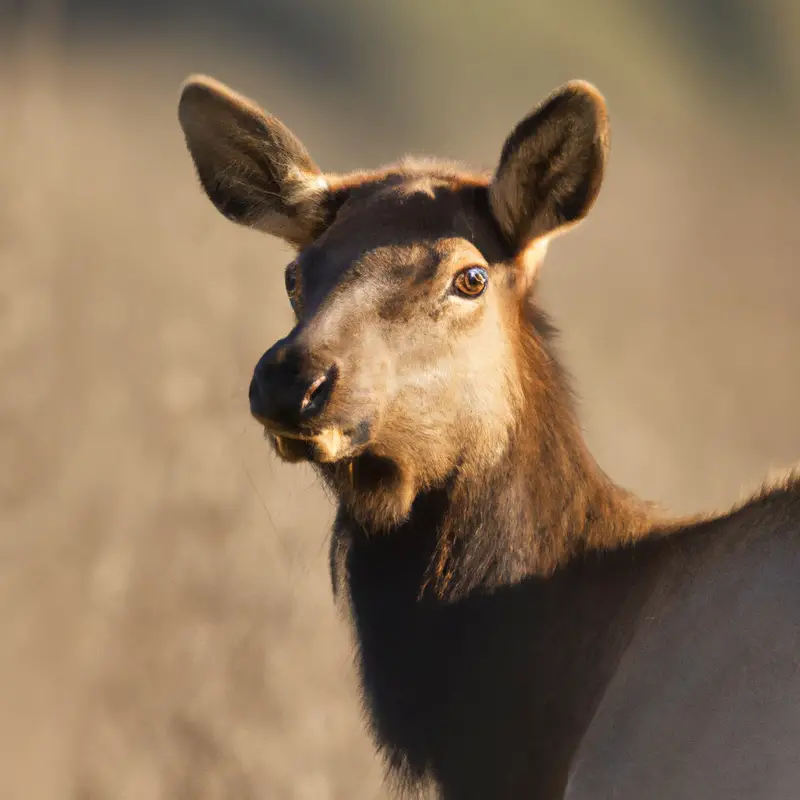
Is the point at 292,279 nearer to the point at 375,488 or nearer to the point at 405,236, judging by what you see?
the point at 405,236

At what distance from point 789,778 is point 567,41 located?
26.1ft

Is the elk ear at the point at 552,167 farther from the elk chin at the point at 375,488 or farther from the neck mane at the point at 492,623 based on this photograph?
the elk chin at the point at 375,488

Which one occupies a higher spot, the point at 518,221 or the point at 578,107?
the point at 578,107

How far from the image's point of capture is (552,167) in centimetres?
302

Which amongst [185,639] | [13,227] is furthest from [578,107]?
[13,227]

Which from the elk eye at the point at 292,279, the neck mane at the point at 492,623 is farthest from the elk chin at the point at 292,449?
the elk eye at the point at 292,279

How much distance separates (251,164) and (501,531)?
1417 mm

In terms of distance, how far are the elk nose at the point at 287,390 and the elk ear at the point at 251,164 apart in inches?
33.9

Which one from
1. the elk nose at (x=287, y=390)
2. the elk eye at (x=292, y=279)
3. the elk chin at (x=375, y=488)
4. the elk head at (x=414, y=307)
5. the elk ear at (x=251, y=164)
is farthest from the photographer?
the elk ear at (x=251, y=164)

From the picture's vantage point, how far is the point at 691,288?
9227 millimetres

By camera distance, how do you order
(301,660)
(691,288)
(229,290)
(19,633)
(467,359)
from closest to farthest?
(467,359)
(19,633)
(301,660)
(229,290)
(691,288)

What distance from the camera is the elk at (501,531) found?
2670mm

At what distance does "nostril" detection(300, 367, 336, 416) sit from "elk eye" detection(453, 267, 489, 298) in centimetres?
52

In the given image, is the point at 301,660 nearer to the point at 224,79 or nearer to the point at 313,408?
the point at 224,79
